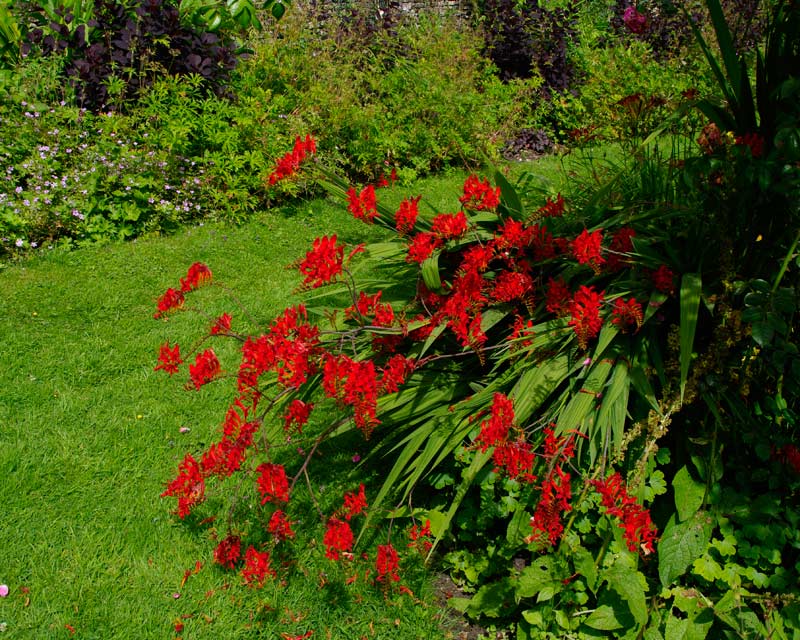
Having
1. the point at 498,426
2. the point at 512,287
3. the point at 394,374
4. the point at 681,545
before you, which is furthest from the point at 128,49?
the point at 681,545

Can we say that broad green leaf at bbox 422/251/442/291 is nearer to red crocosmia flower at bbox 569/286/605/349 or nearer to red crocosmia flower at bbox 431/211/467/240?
red crocosmia flower at bbox 431/211/467/240

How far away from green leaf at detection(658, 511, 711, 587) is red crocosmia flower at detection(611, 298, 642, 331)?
2.16 feet

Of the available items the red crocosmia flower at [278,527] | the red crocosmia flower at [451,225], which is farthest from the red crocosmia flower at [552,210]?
the red crocosmia flower at [278,527]

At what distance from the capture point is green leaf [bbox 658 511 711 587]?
2.39 metres

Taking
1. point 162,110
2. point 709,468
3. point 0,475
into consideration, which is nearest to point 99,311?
point 0,475

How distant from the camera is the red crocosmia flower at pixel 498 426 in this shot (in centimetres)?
227

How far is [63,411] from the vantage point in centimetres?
366

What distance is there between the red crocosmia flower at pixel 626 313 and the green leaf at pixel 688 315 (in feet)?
0.46

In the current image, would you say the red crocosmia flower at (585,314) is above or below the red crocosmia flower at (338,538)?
above

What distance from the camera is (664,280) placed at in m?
2.65

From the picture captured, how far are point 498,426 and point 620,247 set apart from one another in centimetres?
96

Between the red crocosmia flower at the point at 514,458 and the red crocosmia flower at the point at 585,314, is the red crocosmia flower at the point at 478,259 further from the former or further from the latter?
the red crocosmia flower at the point at 514,458

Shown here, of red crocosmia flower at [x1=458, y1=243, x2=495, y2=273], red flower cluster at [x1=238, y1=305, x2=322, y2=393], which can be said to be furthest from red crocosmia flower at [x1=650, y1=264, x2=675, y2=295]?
red flower cluster at [x1=238, y1=305, x2=322, y2=393]

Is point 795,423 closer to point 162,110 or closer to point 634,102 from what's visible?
point 634,102
